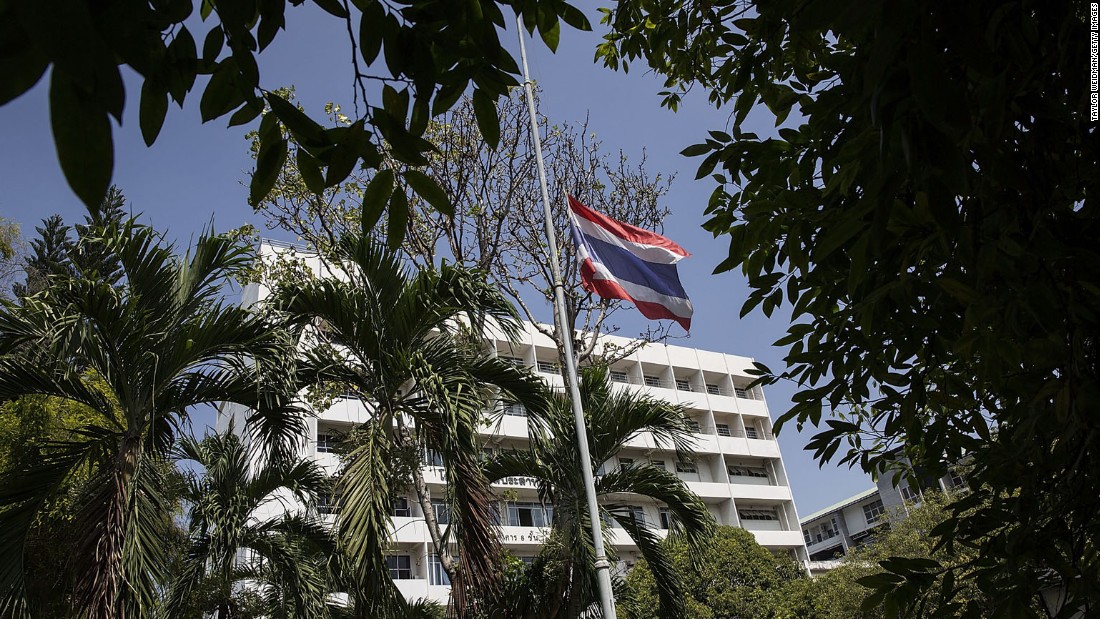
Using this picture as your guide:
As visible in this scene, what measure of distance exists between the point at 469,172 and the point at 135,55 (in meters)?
11.0

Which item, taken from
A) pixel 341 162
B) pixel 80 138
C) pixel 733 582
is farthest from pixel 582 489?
pixel 733 582

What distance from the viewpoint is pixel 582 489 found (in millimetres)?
8281

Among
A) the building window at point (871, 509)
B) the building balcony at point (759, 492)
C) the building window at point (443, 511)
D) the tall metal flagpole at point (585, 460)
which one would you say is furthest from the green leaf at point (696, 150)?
the building window at point (871, 509)

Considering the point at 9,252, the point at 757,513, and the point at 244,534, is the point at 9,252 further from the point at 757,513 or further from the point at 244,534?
the point at 757,513

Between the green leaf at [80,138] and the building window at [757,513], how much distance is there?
37.4 m

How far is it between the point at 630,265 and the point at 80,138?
28.4 ft

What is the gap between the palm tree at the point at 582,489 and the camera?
26.0 ft

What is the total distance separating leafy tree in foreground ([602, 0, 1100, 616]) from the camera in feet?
4.23

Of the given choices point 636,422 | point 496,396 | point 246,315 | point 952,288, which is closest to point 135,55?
point 952,288

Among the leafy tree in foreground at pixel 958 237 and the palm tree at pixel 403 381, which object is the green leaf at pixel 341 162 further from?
the palm tree at pixel 403 381

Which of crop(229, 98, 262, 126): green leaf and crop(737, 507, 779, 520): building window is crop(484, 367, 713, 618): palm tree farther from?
crop(737, 507, 779, 520): building window

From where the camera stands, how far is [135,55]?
96 centimetres

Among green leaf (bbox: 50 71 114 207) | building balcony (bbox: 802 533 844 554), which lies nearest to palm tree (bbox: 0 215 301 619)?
green leaf (bbox: 50 71 114 207)

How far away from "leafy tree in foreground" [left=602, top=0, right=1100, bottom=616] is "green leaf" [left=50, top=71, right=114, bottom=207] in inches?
34.6
